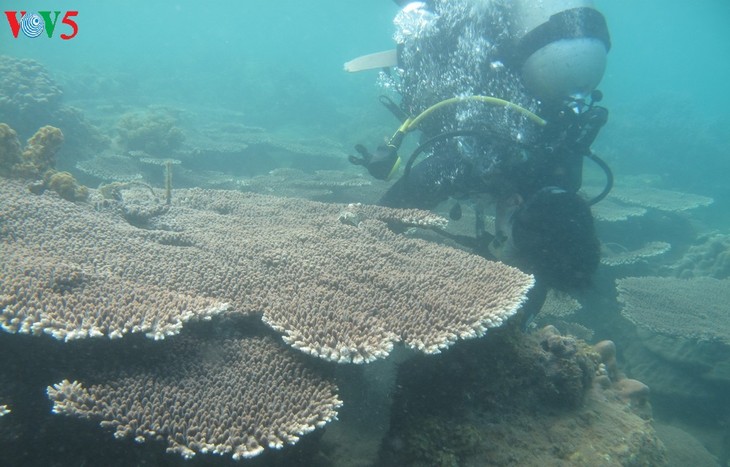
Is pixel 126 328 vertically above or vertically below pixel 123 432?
above

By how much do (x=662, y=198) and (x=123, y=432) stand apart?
16.0 metres

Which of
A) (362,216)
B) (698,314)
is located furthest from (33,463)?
(698,314)

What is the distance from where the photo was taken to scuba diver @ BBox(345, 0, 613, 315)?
14.6ft

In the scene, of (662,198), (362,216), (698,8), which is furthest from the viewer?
(698,8)

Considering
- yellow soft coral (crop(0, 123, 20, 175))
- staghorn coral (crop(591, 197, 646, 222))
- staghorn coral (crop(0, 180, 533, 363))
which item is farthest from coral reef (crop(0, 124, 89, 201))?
staghorn coral (crop(591, 197, 646, 222))

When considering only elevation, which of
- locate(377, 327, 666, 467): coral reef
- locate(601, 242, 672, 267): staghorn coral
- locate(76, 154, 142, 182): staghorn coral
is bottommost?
locate(377, 327, 666, 467): coral reef

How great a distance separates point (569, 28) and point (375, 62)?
3.54 meters

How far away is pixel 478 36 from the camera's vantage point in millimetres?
5734

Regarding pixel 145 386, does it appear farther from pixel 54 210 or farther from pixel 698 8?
pixel 698 8

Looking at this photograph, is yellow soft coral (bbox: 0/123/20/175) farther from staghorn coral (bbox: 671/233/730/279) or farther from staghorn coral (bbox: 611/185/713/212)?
staghorn coral (bbox: 611/185/713/212)

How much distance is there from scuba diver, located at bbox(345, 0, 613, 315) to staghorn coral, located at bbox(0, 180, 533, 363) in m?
0.94

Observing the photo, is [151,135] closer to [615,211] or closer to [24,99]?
[24,99]

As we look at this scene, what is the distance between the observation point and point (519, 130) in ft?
16.9

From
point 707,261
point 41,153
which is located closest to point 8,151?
point 41,153
